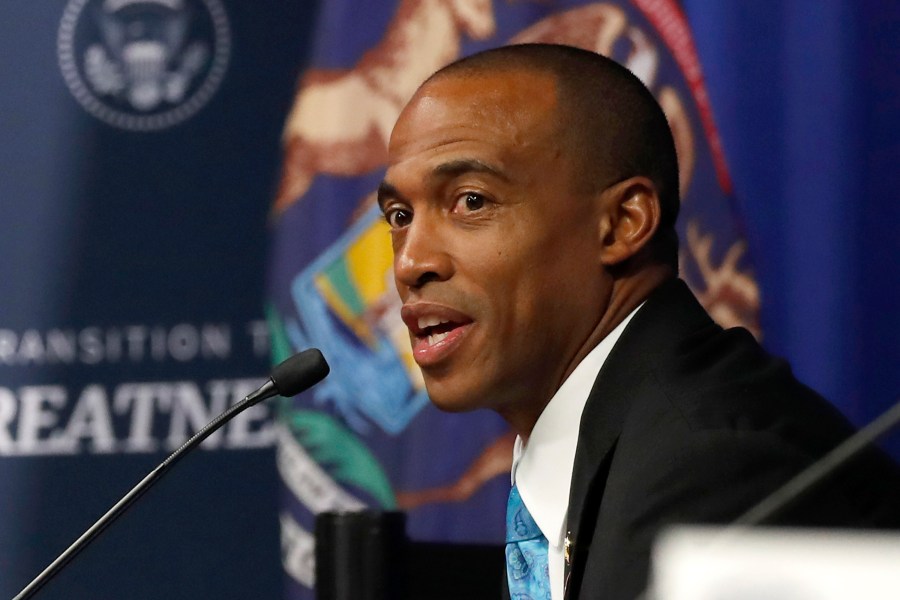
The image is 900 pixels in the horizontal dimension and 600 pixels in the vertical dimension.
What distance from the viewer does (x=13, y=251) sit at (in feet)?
7.93

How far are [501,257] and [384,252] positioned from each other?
0.67 metres

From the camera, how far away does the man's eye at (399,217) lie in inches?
73.0

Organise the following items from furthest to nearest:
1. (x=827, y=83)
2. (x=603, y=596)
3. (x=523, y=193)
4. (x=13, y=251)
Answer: (x=13, y=251), (x=827, y=83), (x=523, y=193), (x=603, y=596)

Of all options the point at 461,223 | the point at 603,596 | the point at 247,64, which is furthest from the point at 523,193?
the point at 247,64

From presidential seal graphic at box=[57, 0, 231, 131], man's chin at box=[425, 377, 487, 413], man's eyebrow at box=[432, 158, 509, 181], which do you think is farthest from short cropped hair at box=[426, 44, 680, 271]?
presidential seal graphic at box=[57, 0, 231, 131]

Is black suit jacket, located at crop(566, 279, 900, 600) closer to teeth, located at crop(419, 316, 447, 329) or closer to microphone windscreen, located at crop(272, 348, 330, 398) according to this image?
teeth, located at crop(419, 316, 447, 329)

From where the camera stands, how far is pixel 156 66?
2.44 m

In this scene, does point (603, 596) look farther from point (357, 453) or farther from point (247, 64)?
point (247, 64)

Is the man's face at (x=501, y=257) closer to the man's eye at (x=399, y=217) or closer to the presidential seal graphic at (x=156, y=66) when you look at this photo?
the man's eye at (x=399, y=217)

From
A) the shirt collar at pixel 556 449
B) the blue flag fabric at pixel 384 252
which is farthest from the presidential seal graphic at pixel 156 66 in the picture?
the shirt collar at pixel 556 449

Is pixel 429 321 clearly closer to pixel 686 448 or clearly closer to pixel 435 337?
pixel 435 337

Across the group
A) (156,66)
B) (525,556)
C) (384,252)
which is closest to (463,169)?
(525,556)

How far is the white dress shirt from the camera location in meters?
1.61

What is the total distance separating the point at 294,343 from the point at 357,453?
231 mm
